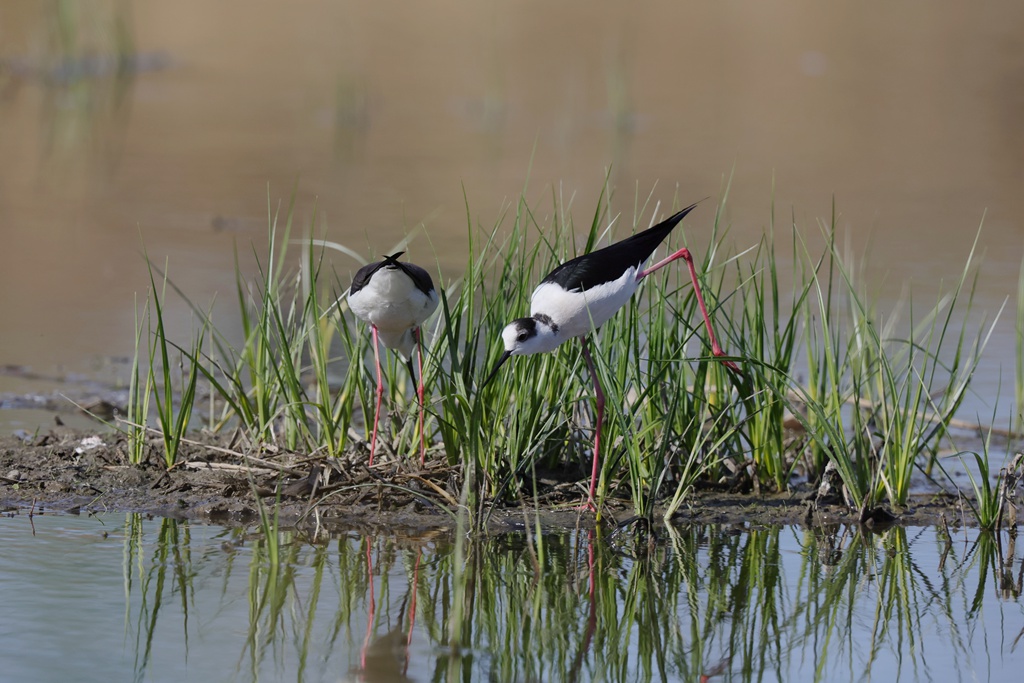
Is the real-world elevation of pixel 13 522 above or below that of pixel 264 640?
above

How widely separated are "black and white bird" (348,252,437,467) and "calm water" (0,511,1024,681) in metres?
0.83

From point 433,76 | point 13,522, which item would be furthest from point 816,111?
point 13,522

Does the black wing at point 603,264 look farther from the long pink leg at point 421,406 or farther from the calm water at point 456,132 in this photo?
the long pink leg at point 421,406

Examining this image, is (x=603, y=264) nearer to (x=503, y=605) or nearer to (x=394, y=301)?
(x=394, y=301)

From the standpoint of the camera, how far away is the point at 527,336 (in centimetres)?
415

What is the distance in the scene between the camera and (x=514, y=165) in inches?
524

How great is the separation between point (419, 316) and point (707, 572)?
1429 mm

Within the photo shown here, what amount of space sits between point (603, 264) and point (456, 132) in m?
11.8

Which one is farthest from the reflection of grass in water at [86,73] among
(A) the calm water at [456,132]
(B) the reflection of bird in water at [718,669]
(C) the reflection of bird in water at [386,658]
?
(B) the reflection of bird in water at [718,669]

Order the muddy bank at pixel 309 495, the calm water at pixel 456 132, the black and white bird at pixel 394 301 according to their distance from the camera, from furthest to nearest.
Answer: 1. the calm water at pixel 456 132
2. the black and white bird at pixel 394 301
3. the muddy bank at pixel 309 495

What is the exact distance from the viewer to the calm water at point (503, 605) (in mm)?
3266

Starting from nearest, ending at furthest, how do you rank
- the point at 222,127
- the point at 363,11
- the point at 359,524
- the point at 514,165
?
the point at 359,524, the point at 514,165, the point at 222,127, the point at 363,11

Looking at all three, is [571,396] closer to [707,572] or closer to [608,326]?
[608,326]

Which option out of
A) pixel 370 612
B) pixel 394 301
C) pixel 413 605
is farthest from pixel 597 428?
pixel 370 612
